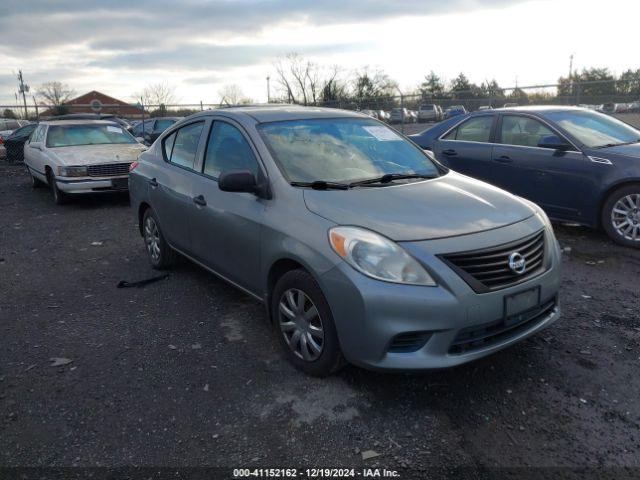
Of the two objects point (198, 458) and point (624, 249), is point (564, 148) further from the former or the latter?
point (198, 458)

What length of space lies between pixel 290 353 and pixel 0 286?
3.70 metres

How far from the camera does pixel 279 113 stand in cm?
434

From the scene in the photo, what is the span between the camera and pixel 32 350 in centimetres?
396

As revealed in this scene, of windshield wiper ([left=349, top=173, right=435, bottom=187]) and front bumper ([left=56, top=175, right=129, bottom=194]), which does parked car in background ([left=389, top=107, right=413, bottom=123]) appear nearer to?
front bumper ([left=56, top=175, right=129, bottom=194])

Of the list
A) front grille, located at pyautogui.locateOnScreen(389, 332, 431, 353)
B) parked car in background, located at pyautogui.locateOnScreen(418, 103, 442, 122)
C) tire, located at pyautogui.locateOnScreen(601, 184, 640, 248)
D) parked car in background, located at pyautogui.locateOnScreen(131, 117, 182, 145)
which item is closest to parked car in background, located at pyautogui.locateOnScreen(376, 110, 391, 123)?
parked car in background, located at pyautogui.locateOnScreen(418, 103, 442, 122)

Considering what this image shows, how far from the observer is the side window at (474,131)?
7445 millimetres

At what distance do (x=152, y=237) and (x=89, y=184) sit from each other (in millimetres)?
4490

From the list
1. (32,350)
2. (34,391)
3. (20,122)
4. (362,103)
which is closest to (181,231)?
(32,350)

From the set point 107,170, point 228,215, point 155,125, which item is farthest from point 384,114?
point 228,215

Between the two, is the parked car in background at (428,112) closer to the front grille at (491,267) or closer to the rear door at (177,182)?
the rear door at (177,182)

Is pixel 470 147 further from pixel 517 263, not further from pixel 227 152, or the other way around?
pixel 517 263

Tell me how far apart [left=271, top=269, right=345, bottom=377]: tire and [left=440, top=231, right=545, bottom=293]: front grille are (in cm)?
79

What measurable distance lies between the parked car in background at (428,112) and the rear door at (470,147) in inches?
412

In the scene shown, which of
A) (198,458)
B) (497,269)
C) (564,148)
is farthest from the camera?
(564,148)
